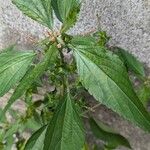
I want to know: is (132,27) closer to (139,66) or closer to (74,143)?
(139,66)

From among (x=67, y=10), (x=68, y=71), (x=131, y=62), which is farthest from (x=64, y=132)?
(x=131, y=62)

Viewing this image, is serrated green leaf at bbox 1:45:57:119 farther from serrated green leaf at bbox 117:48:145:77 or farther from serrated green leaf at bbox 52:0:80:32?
serrated green leaf at bbox 117:48:145:77

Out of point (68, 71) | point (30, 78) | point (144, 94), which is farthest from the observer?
point (144, 94)

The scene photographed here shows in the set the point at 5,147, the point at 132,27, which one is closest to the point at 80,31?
the point at 132,27

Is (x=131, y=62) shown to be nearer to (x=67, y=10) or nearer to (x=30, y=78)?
(x=67, y=10)

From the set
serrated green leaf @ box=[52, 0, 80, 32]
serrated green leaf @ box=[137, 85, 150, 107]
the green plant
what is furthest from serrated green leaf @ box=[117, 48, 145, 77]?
serrated green leaf @ box=[52, 0, 80, 32]

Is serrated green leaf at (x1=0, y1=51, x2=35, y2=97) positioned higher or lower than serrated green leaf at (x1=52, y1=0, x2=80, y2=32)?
lower
